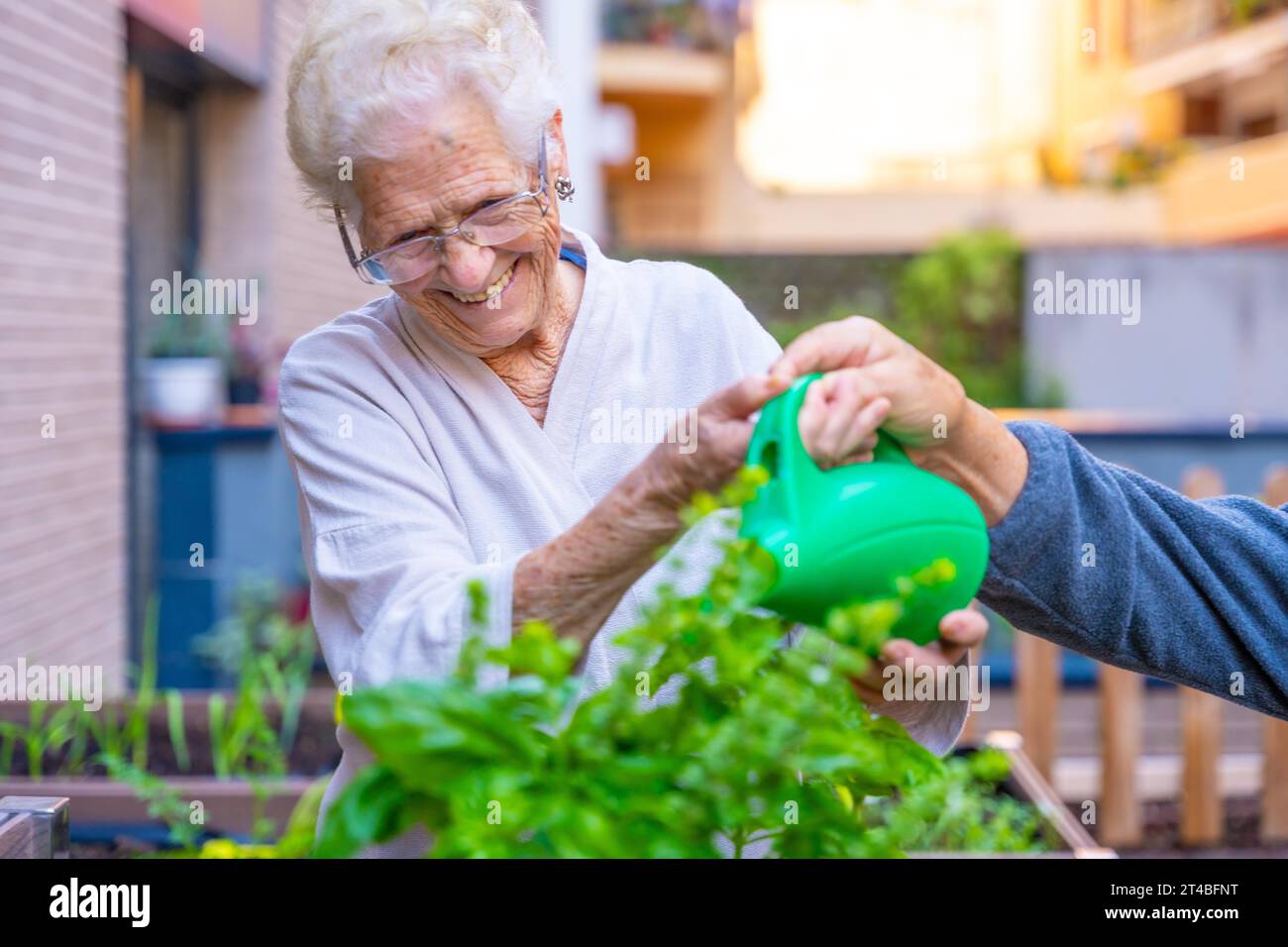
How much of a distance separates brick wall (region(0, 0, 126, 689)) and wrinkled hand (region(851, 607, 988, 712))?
3075 mm

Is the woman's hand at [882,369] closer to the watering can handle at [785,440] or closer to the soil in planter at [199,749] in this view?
the watering can handle at [785,440]

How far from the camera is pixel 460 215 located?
1.58 metres

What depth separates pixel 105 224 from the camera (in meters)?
4.63

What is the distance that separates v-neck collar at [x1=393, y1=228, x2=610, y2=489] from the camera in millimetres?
1709

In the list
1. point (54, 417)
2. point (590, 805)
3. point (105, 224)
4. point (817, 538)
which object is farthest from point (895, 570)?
point (105, 224)

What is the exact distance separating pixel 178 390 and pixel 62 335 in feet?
3.67

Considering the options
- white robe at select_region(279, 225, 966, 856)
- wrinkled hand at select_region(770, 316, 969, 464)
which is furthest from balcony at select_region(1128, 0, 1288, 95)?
wrinkled hand at select_region(770, 316, 969, 464)

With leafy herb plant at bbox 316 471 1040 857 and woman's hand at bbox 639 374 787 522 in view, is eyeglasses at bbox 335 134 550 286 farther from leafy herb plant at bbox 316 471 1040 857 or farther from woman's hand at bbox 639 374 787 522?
leafy herb plant at bbox 316 471 1040 857

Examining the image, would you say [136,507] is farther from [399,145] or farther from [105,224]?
[399,145]

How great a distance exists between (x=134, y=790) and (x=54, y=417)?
154 centimetres

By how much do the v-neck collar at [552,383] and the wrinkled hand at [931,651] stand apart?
1.47 feet

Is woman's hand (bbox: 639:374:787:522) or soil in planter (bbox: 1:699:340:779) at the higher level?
woman's hand (bbox: 639:374:787:522)

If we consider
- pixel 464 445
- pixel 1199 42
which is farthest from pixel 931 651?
pixel 1199 42

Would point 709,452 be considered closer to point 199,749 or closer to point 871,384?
point 871,384
